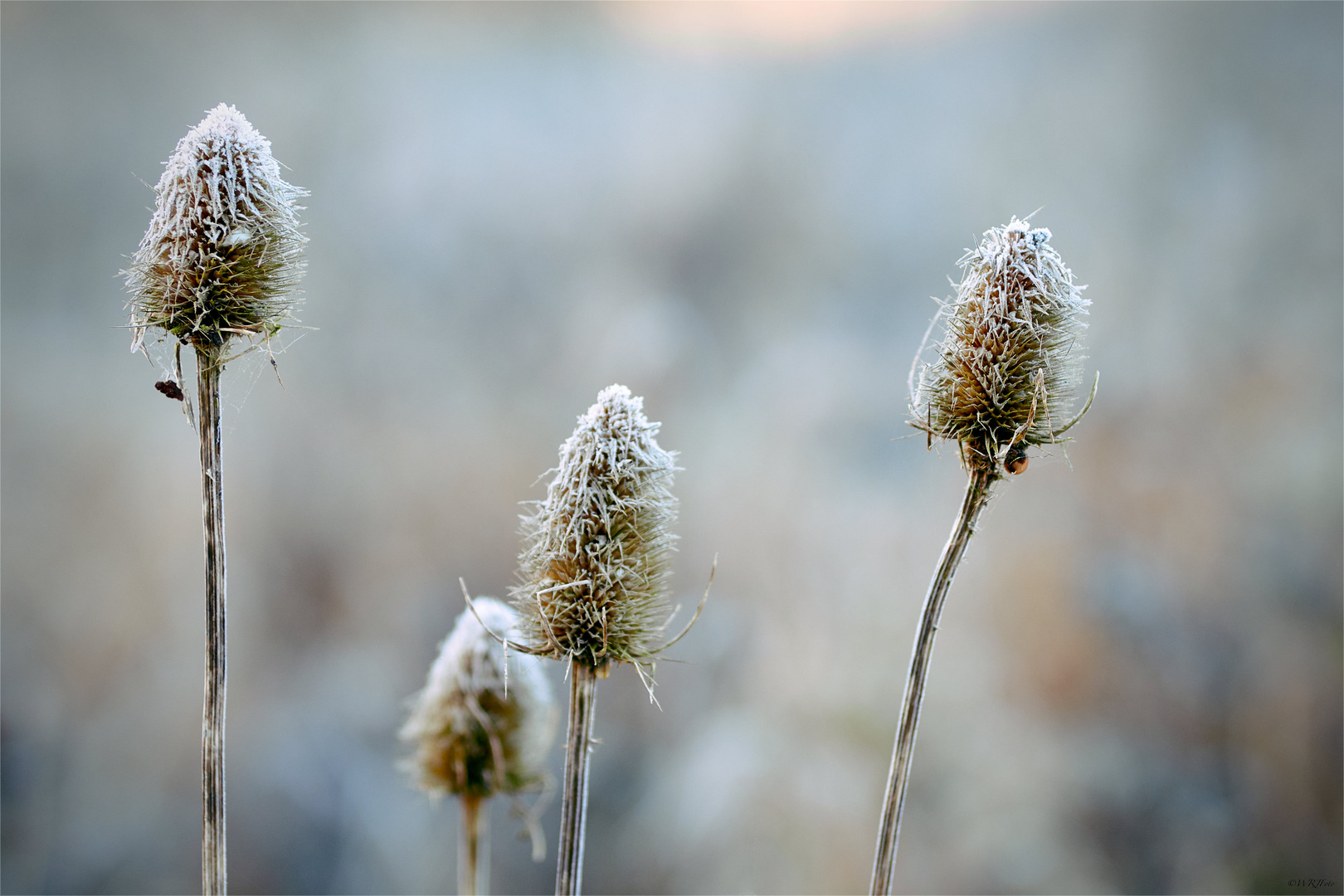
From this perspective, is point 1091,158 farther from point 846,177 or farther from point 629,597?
point 629,597

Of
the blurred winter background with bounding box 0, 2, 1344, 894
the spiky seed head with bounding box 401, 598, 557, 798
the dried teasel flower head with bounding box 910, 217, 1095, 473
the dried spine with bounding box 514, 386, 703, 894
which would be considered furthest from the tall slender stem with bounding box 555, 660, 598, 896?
the blurred winter background with bounding box 0, 2, 1344, 894

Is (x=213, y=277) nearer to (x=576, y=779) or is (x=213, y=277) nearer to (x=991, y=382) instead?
(x=576, y=779)

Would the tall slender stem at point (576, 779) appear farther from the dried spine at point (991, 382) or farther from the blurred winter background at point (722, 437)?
the blurred winter background at point (722, 437)

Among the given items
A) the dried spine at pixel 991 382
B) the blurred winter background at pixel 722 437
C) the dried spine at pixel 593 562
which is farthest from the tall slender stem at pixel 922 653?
the blurred winter background at pixel 722 437

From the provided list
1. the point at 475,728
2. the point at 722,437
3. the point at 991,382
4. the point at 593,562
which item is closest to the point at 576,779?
the point at 593,562

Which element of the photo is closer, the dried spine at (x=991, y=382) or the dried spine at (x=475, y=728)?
the dried spine at (x=991, y=382)

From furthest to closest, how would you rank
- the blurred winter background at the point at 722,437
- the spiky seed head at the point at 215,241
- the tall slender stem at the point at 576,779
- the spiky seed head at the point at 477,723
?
the blurred winter background at the point at 722,437 → the spiky seed head at the point at 477,723 → the tall slender stem at the point at 576,779 → the spiky seed head at the point at 215,241
